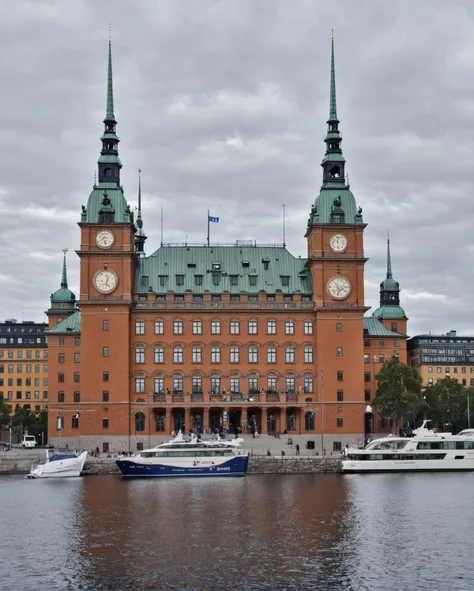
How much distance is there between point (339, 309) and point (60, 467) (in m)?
46.8

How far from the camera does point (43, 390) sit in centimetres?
19825

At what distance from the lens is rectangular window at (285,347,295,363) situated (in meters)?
134

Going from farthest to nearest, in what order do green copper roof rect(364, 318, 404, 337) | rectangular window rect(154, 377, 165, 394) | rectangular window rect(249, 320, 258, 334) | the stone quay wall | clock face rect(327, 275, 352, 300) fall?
green copper roof rect(364, 318, 404, 337)
rectangular window rect(249, 320, 258, 334)
clock face rect(327, 275, 352, 300)
rectangular window rect(154, 377, 165, 394)
the stone quay wall

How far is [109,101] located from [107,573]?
95012 millimetres

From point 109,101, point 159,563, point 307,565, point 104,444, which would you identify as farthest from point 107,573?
point 109,101

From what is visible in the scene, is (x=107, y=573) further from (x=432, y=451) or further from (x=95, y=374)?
(x=95, y=374)

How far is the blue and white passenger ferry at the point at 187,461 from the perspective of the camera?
10523 cm

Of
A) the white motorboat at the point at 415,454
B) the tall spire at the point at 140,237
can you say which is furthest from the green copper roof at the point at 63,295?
the white motorboat at the point at 415,454

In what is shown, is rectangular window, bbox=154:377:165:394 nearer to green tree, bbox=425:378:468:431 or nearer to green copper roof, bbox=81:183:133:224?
green copper roof, bbox=81:183:133:224

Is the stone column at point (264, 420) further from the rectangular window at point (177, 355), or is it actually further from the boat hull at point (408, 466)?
the boat hull at point (408, 466)

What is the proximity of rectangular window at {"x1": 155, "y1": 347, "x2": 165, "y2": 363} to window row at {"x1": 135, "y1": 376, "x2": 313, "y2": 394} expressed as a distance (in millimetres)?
2549

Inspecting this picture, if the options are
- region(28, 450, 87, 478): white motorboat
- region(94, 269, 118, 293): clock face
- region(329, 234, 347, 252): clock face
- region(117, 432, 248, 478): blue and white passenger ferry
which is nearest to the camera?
region(117, 432, 248, 478): blue and white passenger ferry

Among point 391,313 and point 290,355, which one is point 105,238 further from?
point 391,313

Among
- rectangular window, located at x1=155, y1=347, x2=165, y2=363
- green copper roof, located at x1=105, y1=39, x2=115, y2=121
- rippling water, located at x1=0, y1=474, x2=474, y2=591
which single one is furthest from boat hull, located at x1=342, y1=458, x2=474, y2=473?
green copper roof, located at x1=105, y1=39, x2=115, y2=121
